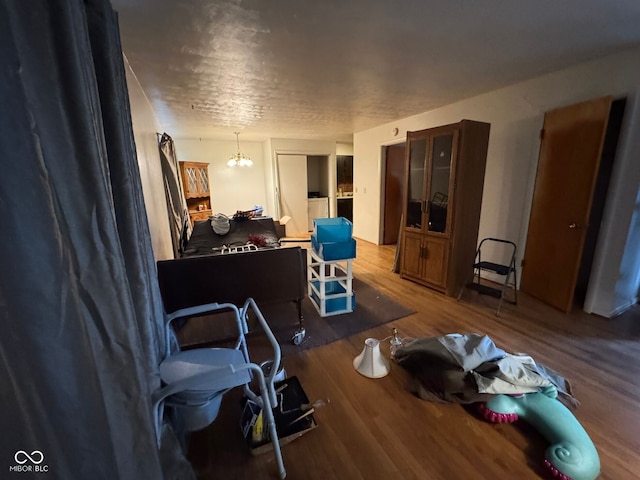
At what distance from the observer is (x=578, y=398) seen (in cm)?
164

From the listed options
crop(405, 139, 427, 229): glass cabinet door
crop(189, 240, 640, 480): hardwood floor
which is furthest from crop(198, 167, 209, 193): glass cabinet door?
crop(189, 240, 640, 480): hardwood floor

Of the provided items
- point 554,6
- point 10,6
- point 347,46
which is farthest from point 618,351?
point 10,6

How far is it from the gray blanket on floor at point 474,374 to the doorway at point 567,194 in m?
1.29

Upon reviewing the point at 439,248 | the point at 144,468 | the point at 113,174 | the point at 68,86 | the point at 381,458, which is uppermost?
the point at 68,86

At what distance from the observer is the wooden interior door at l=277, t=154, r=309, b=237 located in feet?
20.7

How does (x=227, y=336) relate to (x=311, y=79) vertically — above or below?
below

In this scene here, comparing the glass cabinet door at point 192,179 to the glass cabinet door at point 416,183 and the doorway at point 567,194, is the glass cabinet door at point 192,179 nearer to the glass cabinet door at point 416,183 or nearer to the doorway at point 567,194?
the glass cabinet door at point 416,183

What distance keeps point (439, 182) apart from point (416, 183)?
0.35m

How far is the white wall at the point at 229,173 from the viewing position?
616cm

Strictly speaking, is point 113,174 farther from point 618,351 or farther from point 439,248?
point 618,351

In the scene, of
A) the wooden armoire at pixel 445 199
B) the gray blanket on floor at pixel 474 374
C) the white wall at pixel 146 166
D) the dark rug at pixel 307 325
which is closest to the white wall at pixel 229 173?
the white wall at pixel 146 166

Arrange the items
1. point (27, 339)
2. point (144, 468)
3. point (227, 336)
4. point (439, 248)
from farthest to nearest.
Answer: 1. point (439, 248)
2. point (227, 336)
3. point (144, 468)
4. point (27, 339)

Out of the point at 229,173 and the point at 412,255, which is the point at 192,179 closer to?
the point at 229,173

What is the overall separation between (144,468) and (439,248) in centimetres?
300
